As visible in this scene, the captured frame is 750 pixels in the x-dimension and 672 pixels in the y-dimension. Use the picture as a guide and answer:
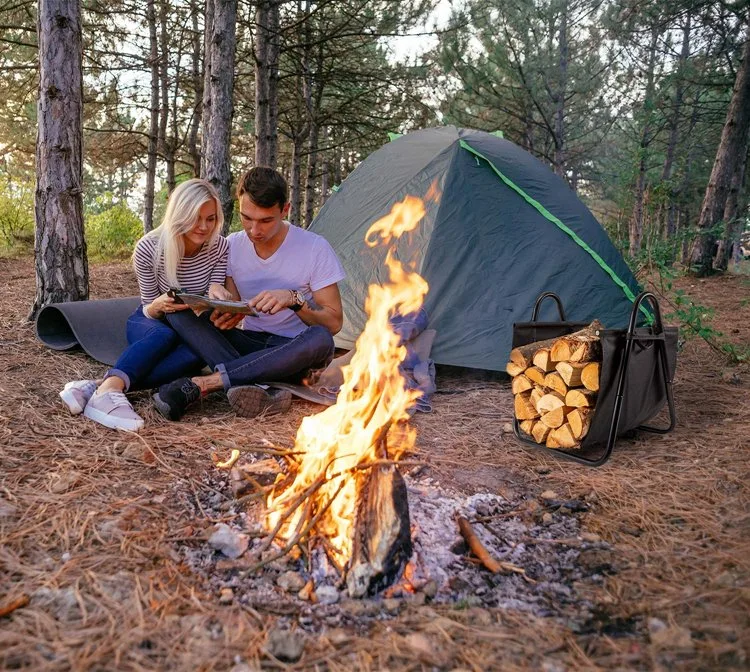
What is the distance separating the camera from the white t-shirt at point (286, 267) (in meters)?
3.44

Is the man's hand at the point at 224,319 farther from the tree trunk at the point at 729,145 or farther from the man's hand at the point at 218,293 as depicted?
the tree trunk at the point at 729,145

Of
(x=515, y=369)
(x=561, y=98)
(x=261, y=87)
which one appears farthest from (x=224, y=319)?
(x=561, y=98)

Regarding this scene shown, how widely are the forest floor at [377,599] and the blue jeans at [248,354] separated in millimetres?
276

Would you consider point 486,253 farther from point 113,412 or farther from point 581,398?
point 113,412

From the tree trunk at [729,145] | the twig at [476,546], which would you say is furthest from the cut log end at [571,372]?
the tree trunk at [729,145]

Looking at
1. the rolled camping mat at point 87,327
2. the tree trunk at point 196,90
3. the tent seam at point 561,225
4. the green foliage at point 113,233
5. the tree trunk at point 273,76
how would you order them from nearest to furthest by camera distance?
the rolled camping mat at point 87,327 < the tent seam at point 561,225 < the tree trunk at point 273,76 < the tree trunk at point 196,90 < the green foliage at point 113,233

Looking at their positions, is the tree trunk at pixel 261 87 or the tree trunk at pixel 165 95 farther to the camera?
the tree trunk at pixel 165 95

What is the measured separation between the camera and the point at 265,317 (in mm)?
3600

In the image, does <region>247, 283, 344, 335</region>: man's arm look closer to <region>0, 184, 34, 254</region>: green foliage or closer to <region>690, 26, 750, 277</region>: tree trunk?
<region>690, 26, 750, 277</region>: tree trunk

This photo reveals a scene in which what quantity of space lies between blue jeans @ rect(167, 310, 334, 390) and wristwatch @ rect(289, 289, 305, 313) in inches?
6.3

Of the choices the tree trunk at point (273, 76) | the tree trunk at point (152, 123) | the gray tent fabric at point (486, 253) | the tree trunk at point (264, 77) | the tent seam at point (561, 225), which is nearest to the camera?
the gray tent fabric at point (486, 253)

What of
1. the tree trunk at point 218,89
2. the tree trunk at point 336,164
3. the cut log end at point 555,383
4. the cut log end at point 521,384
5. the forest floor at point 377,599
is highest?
the tree trunk at point 336,164

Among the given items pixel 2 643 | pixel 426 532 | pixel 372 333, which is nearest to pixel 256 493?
→ pixel 426 532

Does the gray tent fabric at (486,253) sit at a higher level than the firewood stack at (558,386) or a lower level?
higher
